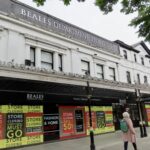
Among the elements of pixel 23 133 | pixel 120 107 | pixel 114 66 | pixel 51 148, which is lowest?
pixel 51 148

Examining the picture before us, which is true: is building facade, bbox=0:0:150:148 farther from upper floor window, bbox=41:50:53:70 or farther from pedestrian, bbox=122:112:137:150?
pedestrian, bbox=122:112:137:150

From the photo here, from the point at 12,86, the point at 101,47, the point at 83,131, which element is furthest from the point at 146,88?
the point at 12,86

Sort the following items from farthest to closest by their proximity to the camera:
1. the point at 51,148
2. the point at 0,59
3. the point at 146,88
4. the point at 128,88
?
the point at 146,88, the point at 128,88, the point at 0,59, the point at 51,148

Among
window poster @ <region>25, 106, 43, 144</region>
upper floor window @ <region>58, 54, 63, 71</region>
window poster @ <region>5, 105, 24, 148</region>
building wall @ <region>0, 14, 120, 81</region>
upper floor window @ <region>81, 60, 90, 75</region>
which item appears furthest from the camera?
upper floor window @ <region>81, 60, 90, 75</region>

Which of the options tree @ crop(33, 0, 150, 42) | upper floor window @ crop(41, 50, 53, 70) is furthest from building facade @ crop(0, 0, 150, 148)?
tree @ crop(33, 0, 150, 42)

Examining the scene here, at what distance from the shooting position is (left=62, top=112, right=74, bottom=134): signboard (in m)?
15.4

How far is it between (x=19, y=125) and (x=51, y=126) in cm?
237

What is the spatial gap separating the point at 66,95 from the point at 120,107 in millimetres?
7618

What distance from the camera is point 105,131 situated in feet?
60.3

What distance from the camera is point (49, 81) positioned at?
1359 centimetres

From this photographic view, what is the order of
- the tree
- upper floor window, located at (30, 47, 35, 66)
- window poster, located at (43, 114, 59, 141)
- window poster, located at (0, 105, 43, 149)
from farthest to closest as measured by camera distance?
upper floor window, located at (30, 47, 35, 66), window poster, located at (43, 114, 59, 141), window poster, located at (0, 105, 43, 149), the tree

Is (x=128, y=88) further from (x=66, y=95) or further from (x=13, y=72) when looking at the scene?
(x=13, y=72)

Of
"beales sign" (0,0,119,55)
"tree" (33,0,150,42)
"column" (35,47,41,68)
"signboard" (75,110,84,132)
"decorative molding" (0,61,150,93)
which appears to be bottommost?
"signboard" (75,110,84,132)

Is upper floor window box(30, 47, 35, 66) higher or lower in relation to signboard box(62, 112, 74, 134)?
higher
